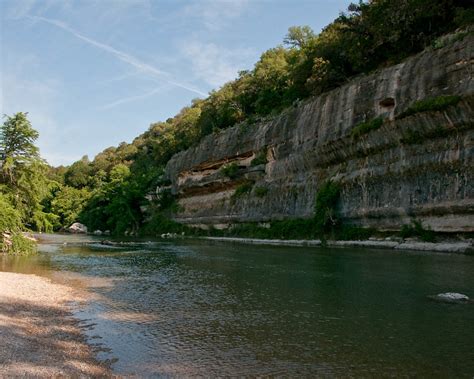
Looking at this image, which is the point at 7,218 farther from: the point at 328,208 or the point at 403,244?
the point at 403,244

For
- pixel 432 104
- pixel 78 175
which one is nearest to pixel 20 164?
pixel 432 104

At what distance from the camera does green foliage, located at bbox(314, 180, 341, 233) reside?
107ft

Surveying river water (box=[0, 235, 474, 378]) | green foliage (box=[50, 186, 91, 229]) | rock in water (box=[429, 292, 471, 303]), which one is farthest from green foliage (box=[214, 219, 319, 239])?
green foliage (box=[50, 186, 91, 229])

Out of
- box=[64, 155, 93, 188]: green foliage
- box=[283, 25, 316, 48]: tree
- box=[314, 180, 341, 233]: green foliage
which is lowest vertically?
box=[314, 180, 341, 233]: green foliage

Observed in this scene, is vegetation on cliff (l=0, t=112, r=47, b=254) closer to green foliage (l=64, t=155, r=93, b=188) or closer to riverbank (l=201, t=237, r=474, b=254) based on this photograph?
riverbank (l=201, t=237, r=474, b=254)

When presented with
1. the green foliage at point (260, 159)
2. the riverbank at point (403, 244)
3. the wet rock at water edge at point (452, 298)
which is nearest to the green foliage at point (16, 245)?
the riverbank at point (403, 244)

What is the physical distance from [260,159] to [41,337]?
38071 mm

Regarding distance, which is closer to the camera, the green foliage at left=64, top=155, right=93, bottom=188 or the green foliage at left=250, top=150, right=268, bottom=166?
the green foliage at left=250, top=150, right=268, bottom=166

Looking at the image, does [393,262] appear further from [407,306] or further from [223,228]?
[223,228]

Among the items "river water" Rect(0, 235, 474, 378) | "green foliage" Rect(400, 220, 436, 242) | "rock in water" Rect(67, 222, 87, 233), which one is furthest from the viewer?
"rock in water" Rect(67, 222, 87, 233)

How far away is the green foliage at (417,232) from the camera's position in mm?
24377

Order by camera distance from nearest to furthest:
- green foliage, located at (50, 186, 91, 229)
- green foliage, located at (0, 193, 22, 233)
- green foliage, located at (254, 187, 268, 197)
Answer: green foliage, located at (0, 193, 22, 233)
green foliage, located at (254, 187, 268, 197)
green foliage, located at (50, 186, 91, 229)

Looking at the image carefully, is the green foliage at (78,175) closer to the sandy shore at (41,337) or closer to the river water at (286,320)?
the river water at (286,320)

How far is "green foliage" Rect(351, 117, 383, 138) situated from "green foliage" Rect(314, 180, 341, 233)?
171 inches
